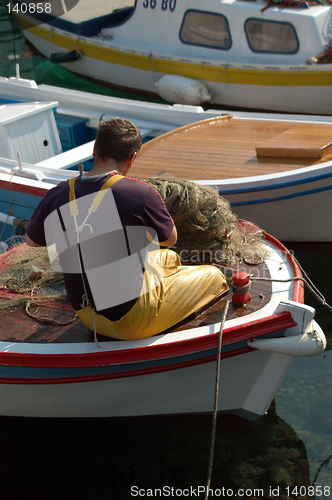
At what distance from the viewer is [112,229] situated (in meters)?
2.79

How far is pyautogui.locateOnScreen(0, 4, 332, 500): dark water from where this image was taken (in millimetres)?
3650

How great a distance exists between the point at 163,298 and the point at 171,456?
57.4 inches

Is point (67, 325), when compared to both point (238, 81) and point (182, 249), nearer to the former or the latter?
point (182, 249)

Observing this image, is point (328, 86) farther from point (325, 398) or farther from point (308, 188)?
point (325, 398)

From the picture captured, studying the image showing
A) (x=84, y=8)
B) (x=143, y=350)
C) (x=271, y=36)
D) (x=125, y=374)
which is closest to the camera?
(x=143, y=350)

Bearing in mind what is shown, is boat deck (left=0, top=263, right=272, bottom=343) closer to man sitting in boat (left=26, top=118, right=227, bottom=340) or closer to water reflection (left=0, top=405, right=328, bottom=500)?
man sitting in boat (left=26, top=118, right=227, bottom=340)

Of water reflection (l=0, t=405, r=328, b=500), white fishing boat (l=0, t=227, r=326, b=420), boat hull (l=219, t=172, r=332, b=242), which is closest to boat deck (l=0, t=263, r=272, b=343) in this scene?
white fishing boat (l=0, t=227, r=326, b=420)

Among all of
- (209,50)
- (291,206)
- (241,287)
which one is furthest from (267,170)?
(209,50)

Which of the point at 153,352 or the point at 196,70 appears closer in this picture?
the point at 153,352

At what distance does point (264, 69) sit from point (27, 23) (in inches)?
297

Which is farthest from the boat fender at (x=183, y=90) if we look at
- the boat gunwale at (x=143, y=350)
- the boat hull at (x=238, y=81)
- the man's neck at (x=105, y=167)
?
the man's neck at (x=105, y=167)

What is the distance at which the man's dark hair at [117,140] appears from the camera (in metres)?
2.72

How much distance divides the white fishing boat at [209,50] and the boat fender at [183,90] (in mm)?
21
